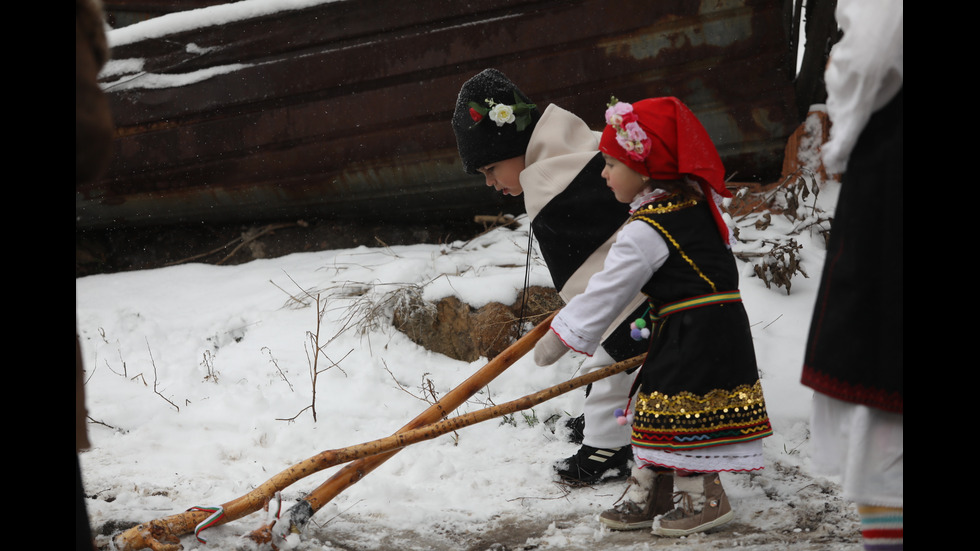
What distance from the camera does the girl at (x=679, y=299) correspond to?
7.39 feet

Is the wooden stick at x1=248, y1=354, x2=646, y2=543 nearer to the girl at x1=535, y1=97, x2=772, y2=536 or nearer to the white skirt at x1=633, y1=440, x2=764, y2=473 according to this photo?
the girl at x1=535, y1=97, x2=772, y2=536

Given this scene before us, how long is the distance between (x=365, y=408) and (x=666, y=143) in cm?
196

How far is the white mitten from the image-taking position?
2.42m

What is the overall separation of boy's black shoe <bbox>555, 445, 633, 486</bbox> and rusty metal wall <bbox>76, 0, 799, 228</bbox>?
2.07m

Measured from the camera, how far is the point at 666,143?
226 centimetres

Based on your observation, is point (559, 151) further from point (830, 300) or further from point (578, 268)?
point (830, 300)

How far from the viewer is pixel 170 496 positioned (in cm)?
289

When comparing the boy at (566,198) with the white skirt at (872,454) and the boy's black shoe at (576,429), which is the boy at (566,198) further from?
the white skirt at (872,454)

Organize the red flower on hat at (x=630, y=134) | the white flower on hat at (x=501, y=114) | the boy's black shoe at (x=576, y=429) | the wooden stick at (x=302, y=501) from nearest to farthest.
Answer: the red flower on hat at (x=630, y=134) → the wooden stick at (x=302, y=501) → the white flower on hat at (x=501, y=114) → the boy's black shoe at (x=576, y=429)

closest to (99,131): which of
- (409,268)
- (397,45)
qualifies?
(409,268)

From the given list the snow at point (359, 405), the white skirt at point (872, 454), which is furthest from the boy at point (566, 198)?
the white skirt at point (872, 454)

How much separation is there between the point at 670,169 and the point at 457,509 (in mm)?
1419

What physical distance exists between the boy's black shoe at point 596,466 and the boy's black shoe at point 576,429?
253mm

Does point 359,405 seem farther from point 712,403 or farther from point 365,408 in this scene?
point 712,403
